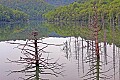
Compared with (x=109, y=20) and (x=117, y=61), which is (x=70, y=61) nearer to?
(x=117, y=61)

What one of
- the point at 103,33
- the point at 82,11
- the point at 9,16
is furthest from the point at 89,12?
the point at 9,16

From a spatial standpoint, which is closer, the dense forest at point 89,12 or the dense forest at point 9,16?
the dense forest at point 89,12

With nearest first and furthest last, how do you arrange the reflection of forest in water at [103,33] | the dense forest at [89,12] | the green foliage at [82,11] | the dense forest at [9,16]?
1. the reflection of forest in water at [103,33]
2. the dense forest at [89,12]
3. the green foliage at [82,11]
4. the dense forest at [9,16]

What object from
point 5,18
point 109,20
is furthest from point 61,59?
point 5,18

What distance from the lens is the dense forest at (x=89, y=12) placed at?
85.4 metres

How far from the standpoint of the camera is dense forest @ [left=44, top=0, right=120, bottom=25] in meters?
85.4

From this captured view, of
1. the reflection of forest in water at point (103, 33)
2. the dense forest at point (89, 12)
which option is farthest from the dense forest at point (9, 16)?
the reflection of forest in water at point (103, 33)

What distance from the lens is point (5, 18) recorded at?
139375mm

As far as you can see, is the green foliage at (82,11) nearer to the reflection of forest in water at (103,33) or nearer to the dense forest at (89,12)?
the dense forest at (89,12)

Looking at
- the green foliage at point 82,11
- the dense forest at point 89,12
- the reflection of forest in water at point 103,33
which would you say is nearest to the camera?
the reflection of forest in water at point 103,33

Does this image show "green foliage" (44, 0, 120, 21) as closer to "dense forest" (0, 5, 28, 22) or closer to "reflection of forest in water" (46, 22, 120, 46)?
"dense forest" (0, 5, 28, 22)

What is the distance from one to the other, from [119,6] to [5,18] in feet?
217

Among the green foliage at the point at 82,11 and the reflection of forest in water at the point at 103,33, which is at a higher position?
the green foliage at the point at 82,11

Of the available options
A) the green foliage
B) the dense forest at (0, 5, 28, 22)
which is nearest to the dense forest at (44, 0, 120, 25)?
the green foliage
